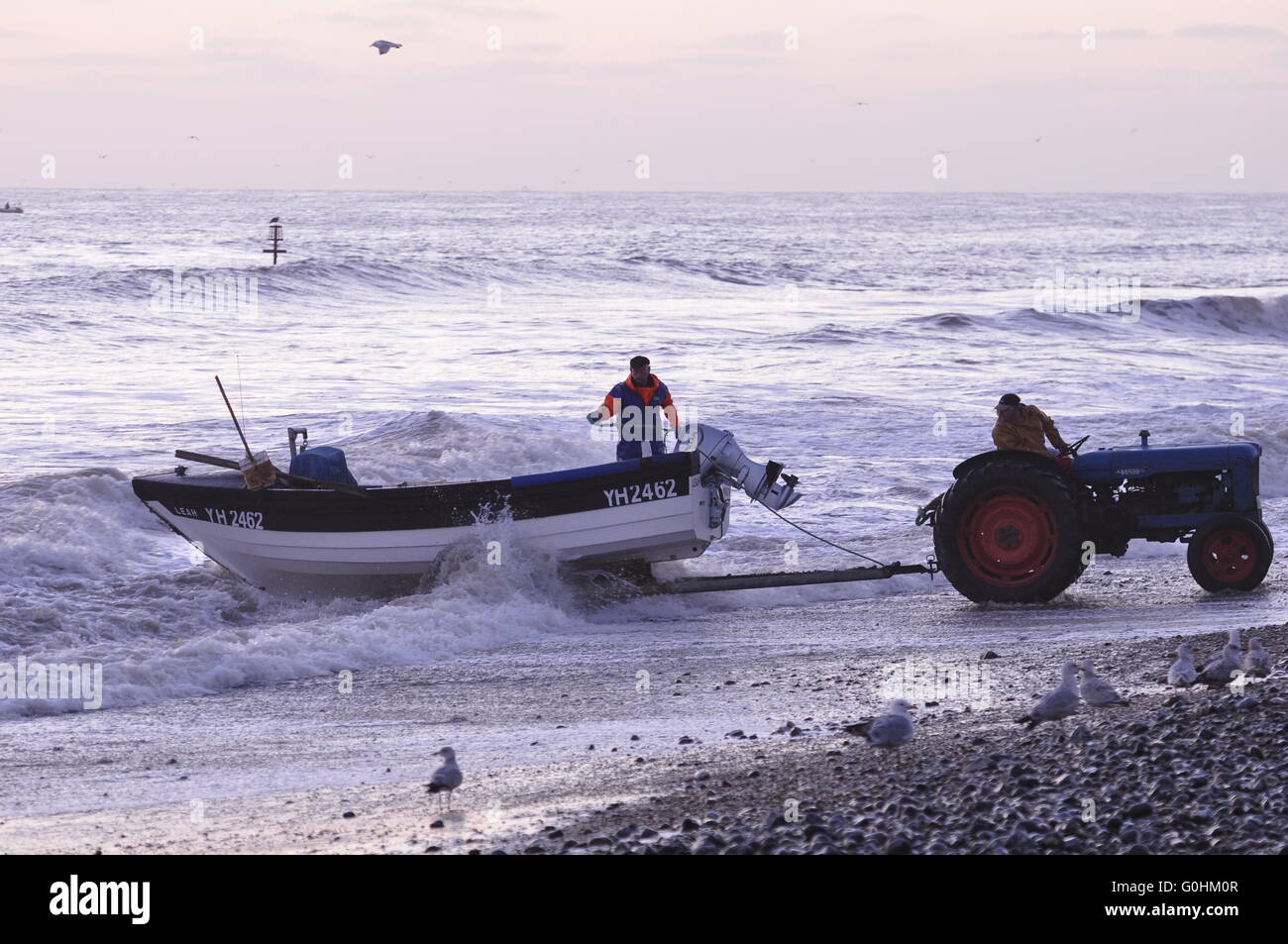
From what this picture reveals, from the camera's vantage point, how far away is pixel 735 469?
1100cm

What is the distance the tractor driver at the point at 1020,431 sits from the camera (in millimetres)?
10508

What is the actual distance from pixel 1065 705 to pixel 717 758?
1589mm

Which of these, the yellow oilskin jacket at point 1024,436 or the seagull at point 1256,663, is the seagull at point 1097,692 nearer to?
the seagull at point 1256,663

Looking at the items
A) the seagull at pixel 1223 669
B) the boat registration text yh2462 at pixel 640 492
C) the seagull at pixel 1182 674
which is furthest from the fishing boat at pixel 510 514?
the seagull at pixel 1223 669

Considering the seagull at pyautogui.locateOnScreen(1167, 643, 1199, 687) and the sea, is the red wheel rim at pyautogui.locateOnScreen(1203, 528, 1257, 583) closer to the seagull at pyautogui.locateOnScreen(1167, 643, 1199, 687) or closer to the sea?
the sea

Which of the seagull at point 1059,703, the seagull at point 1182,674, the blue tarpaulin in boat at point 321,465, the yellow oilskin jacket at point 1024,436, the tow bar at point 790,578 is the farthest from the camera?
the blue tarpaulin in boat at point 321,465

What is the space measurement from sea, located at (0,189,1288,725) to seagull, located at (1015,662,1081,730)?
3.33m

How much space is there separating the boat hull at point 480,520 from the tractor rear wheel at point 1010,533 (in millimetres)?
1694

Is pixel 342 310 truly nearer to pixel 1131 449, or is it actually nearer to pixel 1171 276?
pixel 1131 449

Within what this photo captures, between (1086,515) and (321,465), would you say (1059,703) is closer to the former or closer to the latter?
(1086,515)

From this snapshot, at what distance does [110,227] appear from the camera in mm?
74938

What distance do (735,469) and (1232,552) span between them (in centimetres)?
338

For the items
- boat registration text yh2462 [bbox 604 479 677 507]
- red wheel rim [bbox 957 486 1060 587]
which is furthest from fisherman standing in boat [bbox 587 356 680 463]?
red wheel rim [bbox 957 486 1060 587]
